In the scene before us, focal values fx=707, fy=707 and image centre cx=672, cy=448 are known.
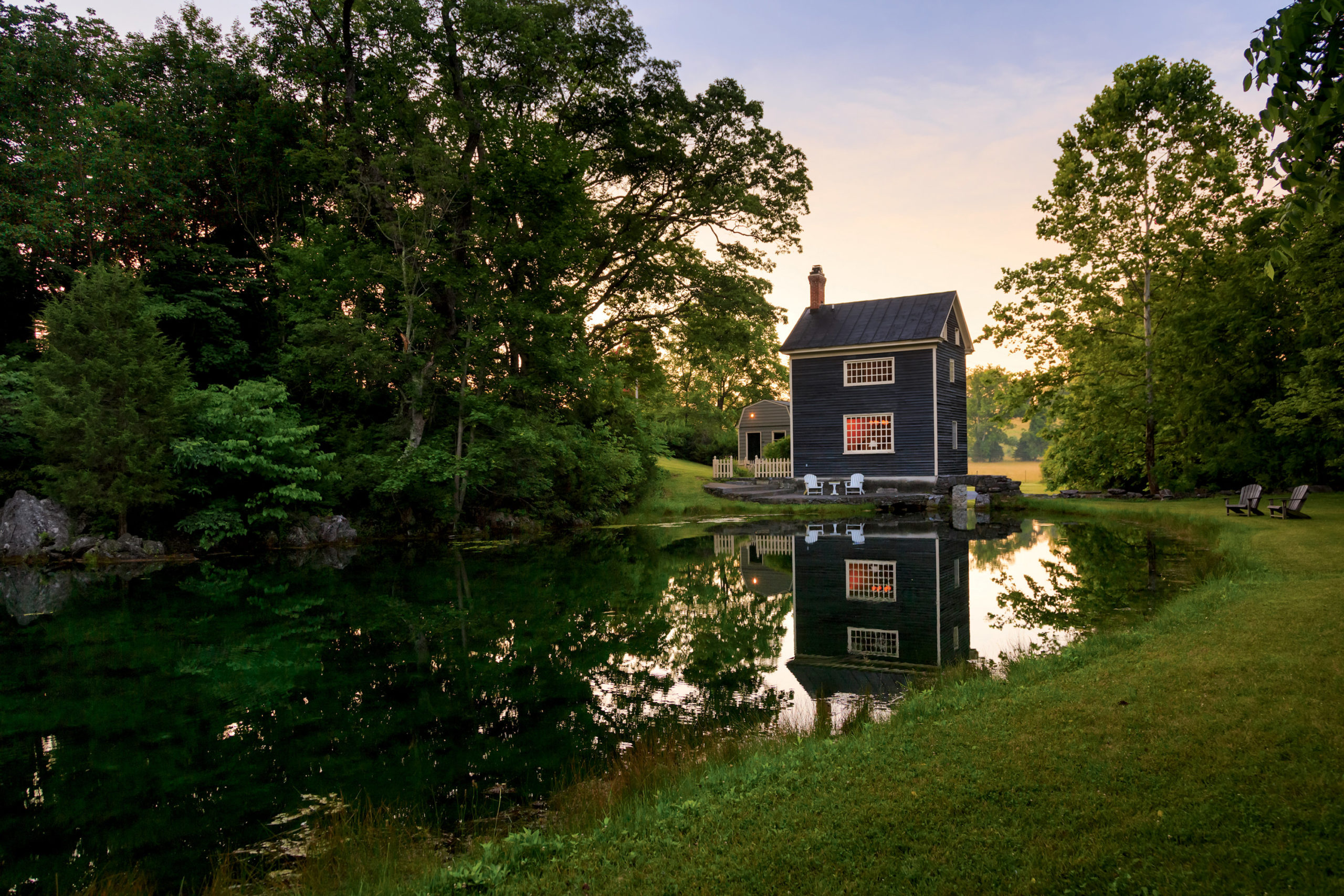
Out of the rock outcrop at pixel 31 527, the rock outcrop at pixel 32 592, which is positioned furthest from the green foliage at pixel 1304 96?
the rock outcrop at pixel 31 527

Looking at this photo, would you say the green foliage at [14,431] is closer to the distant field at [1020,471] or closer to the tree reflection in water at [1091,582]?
the tree reflection in water at [1091,582]

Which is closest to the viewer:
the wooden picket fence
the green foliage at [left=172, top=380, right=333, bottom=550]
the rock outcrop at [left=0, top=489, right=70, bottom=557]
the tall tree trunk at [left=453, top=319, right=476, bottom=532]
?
the rock outcrop at [left=0, top=489, right=70, bottom=557]

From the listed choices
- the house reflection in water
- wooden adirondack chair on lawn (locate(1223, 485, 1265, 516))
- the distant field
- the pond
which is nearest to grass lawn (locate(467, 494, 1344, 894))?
the pond

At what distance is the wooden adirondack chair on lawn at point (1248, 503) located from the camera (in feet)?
62.9

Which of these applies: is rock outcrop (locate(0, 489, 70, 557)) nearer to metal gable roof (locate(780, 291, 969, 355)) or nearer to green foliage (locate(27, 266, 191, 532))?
green foliage (locate(27, 266, 191, 532))

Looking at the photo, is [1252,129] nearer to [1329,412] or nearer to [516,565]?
[1329,412]

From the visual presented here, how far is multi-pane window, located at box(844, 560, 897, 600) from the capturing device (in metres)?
12.1

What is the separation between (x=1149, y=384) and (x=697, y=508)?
58.9ft

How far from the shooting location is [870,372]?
99.6 feet

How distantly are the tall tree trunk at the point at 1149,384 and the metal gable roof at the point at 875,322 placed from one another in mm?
6972

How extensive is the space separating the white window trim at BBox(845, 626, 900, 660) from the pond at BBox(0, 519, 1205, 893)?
7cm

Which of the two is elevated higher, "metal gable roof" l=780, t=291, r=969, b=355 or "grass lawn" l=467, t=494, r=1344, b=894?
"metal gable roof" l=780, t=291, r=969, b=355

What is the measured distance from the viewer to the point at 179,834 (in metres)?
4.59

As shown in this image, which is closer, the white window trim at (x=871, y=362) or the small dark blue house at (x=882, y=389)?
the small dark blue house at (x=882, y=389)
